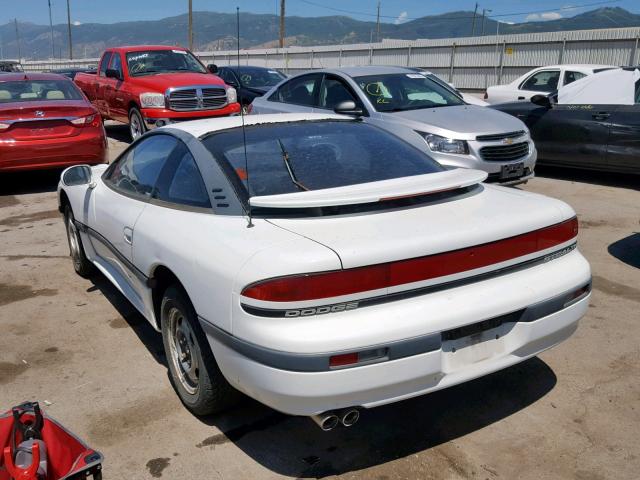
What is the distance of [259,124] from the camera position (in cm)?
370

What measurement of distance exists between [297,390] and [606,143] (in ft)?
23.9

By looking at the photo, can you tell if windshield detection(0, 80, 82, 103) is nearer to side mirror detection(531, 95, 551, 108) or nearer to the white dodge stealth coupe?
the white dodge stealth coupe

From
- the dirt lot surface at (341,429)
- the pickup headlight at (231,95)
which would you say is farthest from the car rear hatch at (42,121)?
the dirt lot surface at (341,429)

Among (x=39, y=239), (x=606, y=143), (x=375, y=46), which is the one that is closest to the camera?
(x=39, y=239)

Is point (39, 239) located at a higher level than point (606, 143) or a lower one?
lower

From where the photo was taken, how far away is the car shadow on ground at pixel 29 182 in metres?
9.16

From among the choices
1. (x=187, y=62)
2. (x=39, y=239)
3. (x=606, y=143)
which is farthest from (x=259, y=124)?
(x=187, y=62)

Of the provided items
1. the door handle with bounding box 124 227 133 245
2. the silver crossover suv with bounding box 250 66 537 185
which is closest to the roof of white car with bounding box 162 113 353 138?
the door handle with bounding box 124 227 133 245

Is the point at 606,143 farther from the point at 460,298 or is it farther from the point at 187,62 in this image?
the point at 187,62

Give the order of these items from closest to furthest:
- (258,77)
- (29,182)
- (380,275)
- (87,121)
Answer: (380,275) < (87,121) < (29,182) < (258,77)

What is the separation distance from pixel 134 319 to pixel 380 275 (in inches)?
102

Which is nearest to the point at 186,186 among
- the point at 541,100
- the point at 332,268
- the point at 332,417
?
the point at 332,268

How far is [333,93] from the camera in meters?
8.31

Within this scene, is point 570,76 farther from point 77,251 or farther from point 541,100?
point 77,251
